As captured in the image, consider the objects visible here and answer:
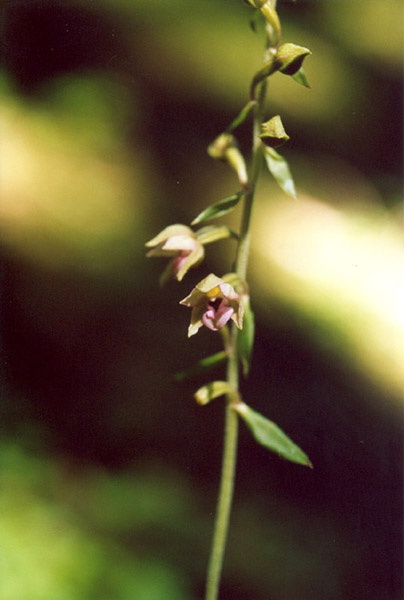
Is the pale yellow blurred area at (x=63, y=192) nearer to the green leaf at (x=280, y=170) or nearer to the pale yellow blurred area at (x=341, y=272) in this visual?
the pale yellow blurred area at (x=341, y=272)

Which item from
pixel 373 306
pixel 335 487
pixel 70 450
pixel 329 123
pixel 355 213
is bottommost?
pixel 335 487

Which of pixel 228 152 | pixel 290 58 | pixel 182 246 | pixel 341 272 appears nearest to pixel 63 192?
pixel 341 272

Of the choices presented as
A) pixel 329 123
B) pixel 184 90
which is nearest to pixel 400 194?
pixel 329 123

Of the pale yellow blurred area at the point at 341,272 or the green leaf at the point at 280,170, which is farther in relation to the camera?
the pale yellow blurred area at the point at 341,272

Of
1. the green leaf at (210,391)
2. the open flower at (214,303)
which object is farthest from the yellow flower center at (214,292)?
the green leaf at (210,391)

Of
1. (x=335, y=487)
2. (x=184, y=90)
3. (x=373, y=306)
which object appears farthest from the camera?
(x=184, y=90)

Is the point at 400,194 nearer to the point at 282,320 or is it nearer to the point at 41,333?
the point at 282,320

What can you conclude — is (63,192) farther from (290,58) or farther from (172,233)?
(290,58)
